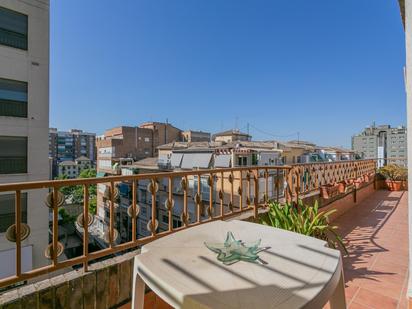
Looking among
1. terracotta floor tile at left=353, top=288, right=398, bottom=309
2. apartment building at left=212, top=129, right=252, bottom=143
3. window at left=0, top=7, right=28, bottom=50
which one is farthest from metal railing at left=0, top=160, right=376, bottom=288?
apartment building at left=212, top=129, right=252, bottom=143

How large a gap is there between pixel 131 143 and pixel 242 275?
36.4m

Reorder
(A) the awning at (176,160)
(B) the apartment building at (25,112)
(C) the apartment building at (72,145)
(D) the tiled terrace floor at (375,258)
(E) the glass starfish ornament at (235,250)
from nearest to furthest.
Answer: (E) the glass starfish ornament at (235,250) < (D) the tiled terrace floor at (375,258) < (B) the apartment building at (25,112) < (A) the awning at (176,160) < (C) the apartment building at (72,145)

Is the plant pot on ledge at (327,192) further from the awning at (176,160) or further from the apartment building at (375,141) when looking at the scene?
the apartment building at (375,141)

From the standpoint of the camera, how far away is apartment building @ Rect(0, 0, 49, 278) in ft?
27.8

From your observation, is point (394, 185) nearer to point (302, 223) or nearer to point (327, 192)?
point (327, 192)

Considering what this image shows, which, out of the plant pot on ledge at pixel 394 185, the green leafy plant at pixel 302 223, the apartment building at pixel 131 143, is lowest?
the plant pot on ledge at pixel 394 185

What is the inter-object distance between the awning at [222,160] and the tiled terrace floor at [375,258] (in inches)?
483

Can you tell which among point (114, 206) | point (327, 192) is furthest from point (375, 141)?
point (114, 206)

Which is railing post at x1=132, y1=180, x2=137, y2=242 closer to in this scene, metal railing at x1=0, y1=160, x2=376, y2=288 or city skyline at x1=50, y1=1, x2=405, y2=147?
metal railing at x1=0, y1=160, x2=376, y2=288

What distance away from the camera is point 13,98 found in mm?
8883

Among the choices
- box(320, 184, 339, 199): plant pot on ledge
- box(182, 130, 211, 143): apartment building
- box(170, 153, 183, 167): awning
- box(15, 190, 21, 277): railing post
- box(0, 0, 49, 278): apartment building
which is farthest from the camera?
box(182, 130, 211, 143): apartment building

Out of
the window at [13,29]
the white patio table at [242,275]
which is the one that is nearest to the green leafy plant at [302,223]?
the white patio table at [242,275]

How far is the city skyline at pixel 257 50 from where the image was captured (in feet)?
28.6

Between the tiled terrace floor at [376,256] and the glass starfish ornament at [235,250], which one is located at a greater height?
the glass starfish ornament at [235,250]
